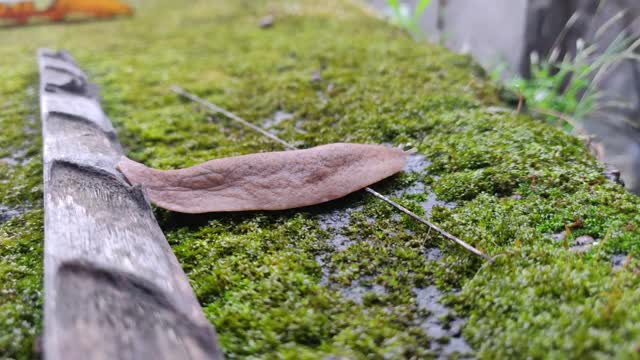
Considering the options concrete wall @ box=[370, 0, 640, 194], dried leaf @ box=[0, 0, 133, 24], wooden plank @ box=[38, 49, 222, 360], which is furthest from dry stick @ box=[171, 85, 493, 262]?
dried leaf @ box=[0, 0, 133, 24]

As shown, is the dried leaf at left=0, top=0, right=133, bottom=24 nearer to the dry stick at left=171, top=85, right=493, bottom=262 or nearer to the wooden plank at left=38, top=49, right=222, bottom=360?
the dry stick at left=171, top=85, right=493, bottom=262

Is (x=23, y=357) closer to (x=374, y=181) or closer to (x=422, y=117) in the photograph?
(x=374, y=181)

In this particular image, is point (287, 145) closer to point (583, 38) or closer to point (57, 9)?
point (583, 38)

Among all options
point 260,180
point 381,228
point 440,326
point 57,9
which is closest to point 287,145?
point 260,180

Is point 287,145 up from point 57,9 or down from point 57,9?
down

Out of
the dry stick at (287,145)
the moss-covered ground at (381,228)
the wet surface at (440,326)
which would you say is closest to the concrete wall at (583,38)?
the moss-covered ground at (381,228)

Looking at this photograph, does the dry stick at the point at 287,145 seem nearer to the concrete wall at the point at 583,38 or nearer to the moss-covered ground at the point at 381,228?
the moss-covered ground at the point at 381,228

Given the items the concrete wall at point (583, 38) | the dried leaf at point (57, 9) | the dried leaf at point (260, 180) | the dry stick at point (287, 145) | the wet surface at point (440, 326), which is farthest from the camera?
the dried leaf at point (57, 9)
